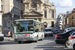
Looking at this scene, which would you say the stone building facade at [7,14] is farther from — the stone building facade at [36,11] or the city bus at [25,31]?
the city bus at [25,31]

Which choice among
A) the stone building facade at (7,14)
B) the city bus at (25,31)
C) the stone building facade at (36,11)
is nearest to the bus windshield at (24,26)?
the city bus at (25,31)

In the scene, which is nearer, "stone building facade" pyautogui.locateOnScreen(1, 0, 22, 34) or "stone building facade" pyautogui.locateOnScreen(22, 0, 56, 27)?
"stone building facade" pyautogui.locateOnScreen(1, 0, 22, 34)

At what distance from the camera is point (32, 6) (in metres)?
94.6

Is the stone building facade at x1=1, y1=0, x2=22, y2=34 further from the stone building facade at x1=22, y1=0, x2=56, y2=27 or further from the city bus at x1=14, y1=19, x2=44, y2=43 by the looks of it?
the city bus at x1=14, y1=19, x2=44, y2=43

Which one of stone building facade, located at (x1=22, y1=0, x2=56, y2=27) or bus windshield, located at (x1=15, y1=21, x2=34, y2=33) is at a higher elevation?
stone building facade, located at (x1=22, y1=0, x2=56, y2=27)

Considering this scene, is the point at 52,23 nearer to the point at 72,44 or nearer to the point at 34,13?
the point at 34,13

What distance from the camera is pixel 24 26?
21609 mm

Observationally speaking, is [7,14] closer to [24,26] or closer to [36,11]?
[24,26]

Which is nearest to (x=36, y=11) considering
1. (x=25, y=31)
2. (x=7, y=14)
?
(x=7, y=14)

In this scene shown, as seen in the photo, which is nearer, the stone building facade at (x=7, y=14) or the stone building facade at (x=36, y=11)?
the stone building facade at (x=7, y=14)

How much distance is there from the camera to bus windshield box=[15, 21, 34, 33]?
70.4ft

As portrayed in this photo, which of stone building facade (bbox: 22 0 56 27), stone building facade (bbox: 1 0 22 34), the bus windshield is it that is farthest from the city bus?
stone building facade (bbox: 22 0 56 27)

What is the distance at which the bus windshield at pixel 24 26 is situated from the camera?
21.5m

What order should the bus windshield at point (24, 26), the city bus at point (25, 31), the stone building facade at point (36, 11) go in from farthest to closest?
the stone building facade at point (36, 11) → the bus windshield at point (24, 26) → the city bus at point (25, 31)
